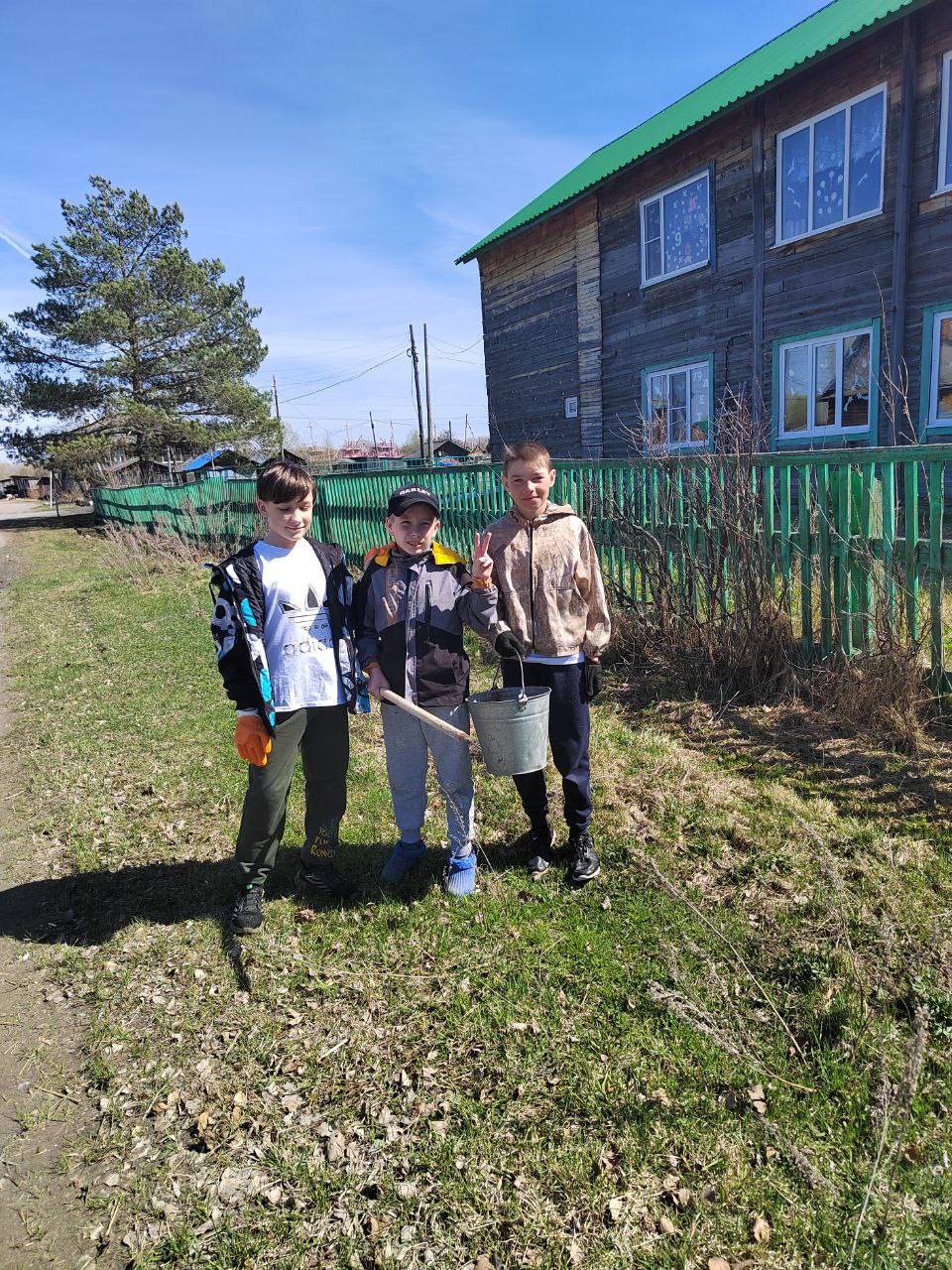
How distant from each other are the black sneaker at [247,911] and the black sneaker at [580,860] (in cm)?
136

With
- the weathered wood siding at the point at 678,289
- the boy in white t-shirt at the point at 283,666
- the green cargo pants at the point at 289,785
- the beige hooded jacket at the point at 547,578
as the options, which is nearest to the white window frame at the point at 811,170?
the weathered wood siding at the point at 678,289

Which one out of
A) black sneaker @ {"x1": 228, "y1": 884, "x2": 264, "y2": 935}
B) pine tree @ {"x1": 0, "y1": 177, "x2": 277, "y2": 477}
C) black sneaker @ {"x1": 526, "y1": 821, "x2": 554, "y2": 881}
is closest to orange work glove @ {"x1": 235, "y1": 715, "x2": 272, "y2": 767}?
black sneaker @ {"x1": 228, "y1": 884, "x2": 264, "y2": 935}

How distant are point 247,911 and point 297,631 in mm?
1234


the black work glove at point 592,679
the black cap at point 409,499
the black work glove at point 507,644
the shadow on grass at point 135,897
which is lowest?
the shadow on grass at point 135,897

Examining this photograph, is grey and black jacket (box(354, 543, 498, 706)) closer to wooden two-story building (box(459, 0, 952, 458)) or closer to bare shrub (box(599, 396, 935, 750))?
bare shrub (box(599, 396, 935, 750))

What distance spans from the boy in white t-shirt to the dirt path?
0.77 meters

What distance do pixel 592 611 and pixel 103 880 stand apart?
2.83 meters

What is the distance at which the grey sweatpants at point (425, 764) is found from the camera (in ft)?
10.9

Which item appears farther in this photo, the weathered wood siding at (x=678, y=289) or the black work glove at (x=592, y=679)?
the weathered wood siding at (x=678, y=289)

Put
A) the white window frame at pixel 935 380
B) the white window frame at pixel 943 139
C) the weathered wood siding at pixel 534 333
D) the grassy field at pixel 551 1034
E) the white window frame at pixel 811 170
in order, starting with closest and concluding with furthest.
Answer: the grassy field at pixel 551 1034 → the white window frame at pixel 943 139 → the white window frame at pixel 935 380 → the white window frame at pixel 811 170 → the weathered wood siding at pixel 534 333

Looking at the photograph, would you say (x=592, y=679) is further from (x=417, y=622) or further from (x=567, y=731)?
(x=417, y=622)

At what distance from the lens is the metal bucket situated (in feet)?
9.50

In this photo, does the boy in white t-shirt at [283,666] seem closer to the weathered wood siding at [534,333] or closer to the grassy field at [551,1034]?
the grassy field at [551,1034]

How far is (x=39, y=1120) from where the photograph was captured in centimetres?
249
